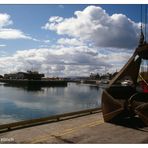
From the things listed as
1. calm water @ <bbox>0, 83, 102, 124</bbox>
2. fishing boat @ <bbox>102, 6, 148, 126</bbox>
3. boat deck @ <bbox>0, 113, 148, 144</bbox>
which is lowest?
calm water @ <bbox>0, 83, 102, 124</bbox>

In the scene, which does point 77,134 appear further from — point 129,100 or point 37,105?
point 37,105

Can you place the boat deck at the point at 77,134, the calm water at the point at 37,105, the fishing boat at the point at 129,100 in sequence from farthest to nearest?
the calm water at the point at 37,105 → the fishing boat at the point at 129,100 → the boat deck at the point at 77,134

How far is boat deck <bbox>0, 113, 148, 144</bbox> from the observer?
1280 centimetres

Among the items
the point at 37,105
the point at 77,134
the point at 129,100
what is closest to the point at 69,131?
the point at 77,134

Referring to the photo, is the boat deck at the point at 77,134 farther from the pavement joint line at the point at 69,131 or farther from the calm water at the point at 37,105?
the calm water at the point at 37,105

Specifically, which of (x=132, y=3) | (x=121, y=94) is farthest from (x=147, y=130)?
(x=132, y=3)

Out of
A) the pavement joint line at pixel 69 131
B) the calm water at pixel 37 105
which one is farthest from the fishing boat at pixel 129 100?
the calm water at pixel 37 105

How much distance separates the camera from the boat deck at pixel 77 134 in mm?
12805

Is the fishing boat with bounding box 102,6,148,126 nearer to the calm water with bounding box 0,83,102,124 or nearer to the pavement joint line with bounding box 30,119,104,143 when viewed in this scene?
the pavement joint line with bounding box 30,119,104,143

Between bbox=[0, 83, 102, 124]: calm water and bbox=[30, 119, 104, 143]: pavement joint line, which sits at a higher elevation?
bbox=[30, 119, 104, 143]: pavement joint line

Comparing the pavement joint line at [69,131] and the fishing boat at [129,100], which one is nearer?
the pavement joint line at [69,131]

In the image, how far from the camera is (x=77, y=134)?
46.1 feet

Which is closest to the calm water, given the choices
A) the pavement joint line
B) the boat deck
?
the pavement joint line

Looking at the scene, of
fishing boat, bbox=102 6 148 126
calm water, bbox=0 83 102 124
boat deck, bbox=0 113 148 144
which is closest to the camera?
boat deck, bbox=0 113 148 144
